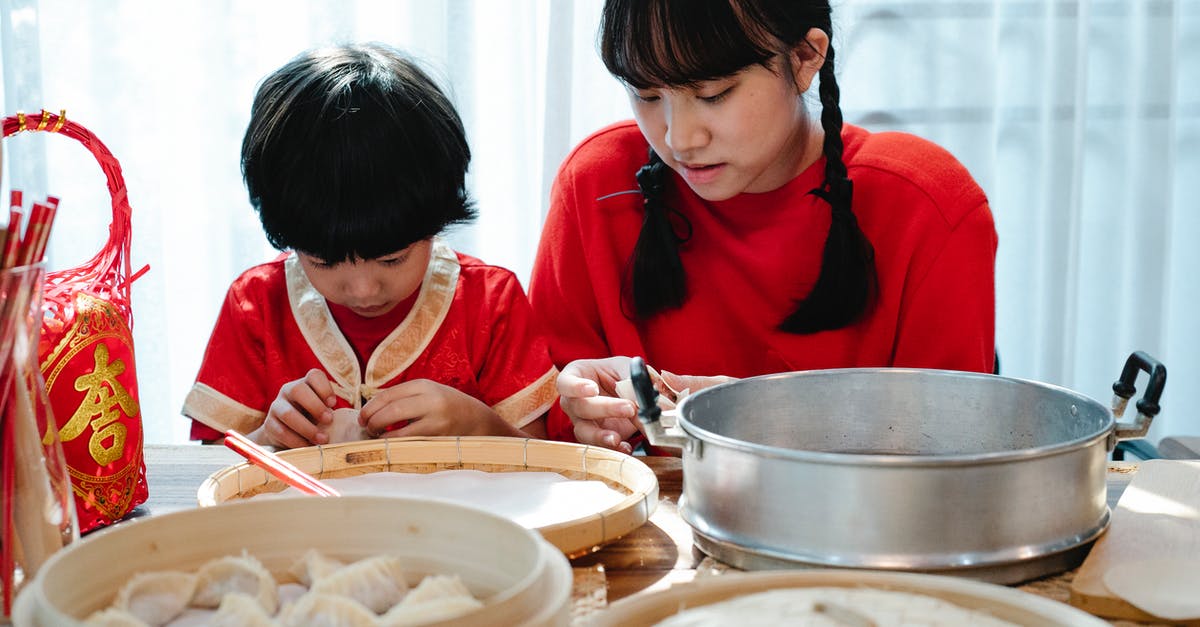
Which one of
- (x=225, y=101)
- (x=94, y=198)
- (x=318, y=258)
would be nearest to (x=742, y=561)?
(x=318, y=258)

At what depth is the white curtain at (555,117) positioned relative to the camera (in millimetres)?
2439

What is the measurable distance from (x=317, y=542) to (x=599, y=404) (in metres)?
0.56

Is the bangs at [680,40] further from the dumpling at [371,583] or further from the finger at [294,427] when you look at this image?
the dumpling at [371,583]

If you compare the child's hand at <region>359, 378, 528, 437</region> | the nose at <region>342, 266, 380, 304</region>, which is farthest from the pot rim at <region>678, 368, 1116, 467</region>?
the nose at <region>342, 266, 380, 304</region>

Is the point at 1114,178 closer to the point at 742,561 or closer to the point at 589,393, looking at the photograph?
the point at 589,393

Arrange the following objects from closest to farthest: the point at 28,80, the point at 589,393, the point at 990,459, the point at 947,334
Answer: the point at 990,459
the point at 589,393
the point at 947,334
the point at 28,80

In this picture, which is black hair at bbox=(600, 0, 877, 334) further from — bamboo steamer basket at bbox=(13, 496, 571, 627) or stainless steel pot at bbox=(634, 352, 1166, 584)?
bamboo steamer basket at bbox=(13, 496, 571, 627)

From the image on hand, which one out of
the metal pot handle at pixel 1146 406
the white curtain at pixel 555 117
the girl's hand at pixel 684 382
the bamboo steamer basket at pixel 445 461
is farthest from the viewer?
the white curtain at pixel 555 117

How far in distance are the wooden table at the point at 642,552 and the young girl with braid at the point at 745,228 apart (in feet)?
0.96

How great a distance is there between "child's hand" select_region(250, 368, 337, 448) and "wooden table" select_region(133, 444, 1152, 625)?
0.24ft

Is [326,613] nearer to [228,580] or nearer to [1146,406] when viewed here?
[228,580]

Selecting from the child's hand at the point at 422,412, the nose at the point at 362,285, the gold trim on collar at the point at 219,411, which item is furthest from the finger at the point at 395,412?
the gold trim on collar at the point at 219,411

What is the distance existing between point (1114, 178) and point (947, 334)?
4.58ft

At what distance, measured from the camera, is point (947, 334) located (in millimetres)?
1402
